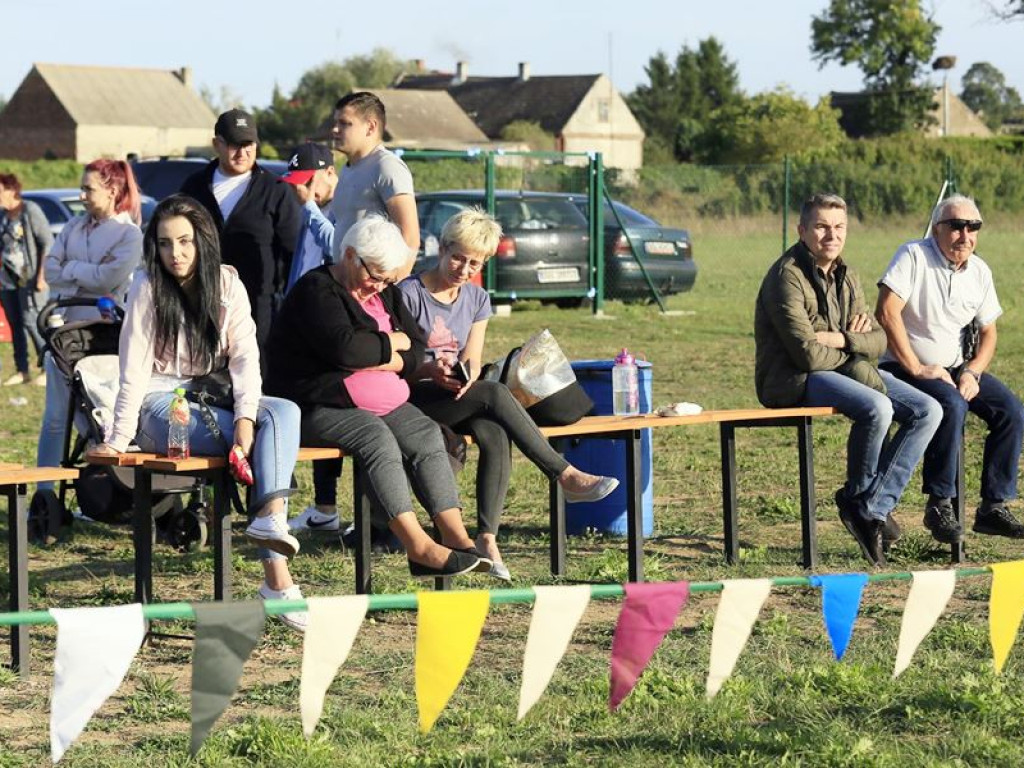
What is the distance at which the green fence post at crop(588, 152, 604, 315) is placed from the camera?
20.1 metres

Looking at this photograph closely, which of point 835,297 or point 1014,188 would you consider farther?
point 1014,188

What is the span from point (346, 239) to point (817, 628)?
2.24 m

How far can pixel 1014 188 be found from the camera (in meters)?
32.2

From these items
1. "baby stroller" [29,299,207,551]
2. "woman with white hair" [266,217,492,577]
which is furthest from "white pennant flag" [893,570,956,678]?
"baby stroller" [29,299,207,551]

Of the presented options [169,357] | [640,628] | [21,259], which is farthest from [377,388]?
[21,259]

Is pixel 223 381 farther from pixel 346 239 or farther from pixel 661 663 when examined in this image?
pixel 661 663

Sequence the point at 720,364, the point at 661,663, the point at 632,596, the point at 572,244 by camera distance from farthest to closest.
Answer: the point at 572,244 < the point at 720,364 < the point at 661,663 < the point at 632,596

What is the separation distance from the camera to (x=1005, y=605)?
491 cm

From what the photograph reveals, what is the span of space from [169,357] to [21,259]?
7.66 metres

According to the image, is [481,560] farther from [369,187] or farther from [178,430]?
[369,187]

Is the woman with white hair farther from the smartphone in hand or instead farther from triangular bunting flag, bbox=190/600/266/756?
triangular bunting flag, bbox=190/600/266/756

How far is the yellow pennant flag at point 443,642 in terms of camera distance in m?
4.25

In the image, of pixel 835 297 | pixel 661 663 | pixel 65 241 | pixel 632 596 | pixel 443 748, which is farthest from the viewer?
pixel 65 241

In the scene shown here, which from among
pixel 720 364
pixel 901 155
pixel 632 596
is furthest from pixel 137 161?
pixel 901 155
